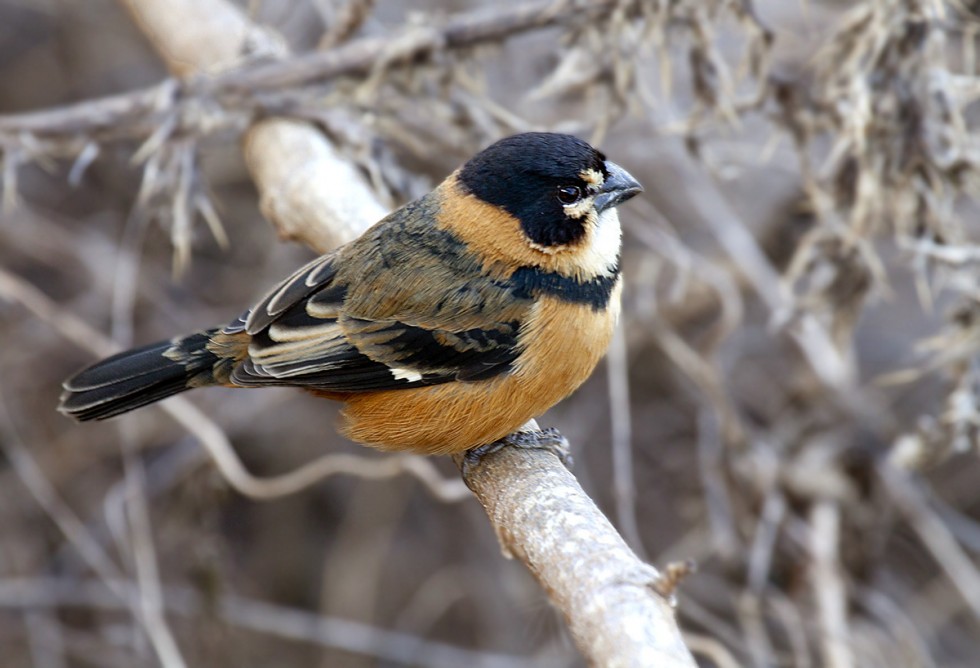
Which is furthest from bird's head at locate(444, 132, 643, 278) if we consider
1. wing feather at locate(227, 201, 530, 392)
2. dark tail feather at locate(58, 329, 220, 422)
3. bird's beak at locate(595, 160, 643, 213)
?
dark tail feather at locate(58, 329, 220, 422)

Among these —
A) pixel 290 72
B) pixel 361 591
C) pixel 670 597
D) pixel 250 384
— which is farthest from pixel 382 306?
pixel 361 591

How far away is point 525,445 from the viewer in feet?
10.1

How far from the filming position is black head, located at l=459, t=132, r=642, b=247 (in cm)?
324

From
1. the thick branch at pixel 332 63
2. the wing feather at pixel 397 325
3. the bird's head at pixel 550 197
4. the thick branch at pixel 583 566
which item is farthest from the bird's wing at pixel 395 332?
the thick branch at pixel 332 63

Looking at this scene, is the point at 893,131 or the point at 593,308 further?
the point at 893,131

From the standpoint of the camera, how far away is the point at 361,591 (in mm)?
5996

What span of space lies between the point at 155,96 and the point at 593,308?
1.93 meters

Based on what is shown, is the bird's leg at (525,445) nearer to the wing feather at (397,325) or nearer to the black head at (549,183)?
the wing feather at (397,325)

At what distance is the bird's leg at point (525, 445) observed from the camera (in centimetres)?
309

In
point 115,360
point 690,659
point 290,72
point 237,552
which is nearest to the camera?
point 690,659

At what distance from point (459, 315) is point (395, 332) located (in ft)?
0.68

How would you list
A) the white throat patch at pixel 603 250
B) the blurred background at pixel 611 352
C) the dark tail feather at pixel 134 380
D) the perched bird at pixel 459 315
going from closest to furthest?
the perched bird at pixel 459 315 → the white throat patch at pixel 603 250 → the dark tail feather at pixel 134 380 → the blurred background at pixel 611 352

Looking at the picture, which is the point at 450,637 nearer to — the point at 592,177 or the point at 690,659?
the point at 592,177

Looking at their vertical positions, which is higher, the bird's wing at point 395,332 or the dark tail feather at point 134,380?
the dark tail feather at point 134,380
